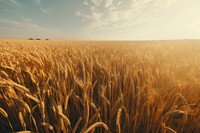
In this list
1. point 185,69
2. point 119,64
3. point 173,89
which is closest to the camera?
point 173,89

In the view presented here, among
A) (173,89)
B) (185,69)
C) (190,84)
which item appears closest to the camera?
(173,89)

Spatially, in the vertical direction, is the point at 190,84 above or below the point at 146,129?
above

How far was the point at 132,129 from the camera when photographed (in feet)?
2.38

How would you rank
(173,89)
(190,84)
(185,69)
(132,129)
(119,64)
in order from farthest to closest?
(119,64)
(185,69)
(190,84)
(173,89)
(132,129)

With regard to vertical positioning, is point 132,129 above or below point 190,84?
below

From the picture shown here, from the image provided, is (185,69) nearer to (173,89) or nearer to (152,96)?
(173,89)

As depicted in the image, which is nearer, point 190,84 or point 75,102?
point 75,102

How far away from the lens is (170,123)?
789 millimetres

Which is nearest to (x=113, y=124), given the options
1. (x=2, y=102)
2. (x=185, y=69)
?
(x=2, y=102)

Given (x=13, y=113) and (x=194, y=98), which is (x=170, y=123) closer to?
(x=194, y=98)

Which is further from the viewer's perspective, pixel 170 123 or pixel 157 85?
pixel 157 85

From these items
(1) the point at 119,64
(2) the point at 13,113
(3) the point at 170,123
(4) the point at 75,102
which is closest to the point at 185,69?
(1) the point at 119,64

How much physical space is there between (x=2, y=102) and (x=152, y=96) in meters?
0.90

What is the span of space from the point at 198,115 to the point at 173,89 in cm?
17
